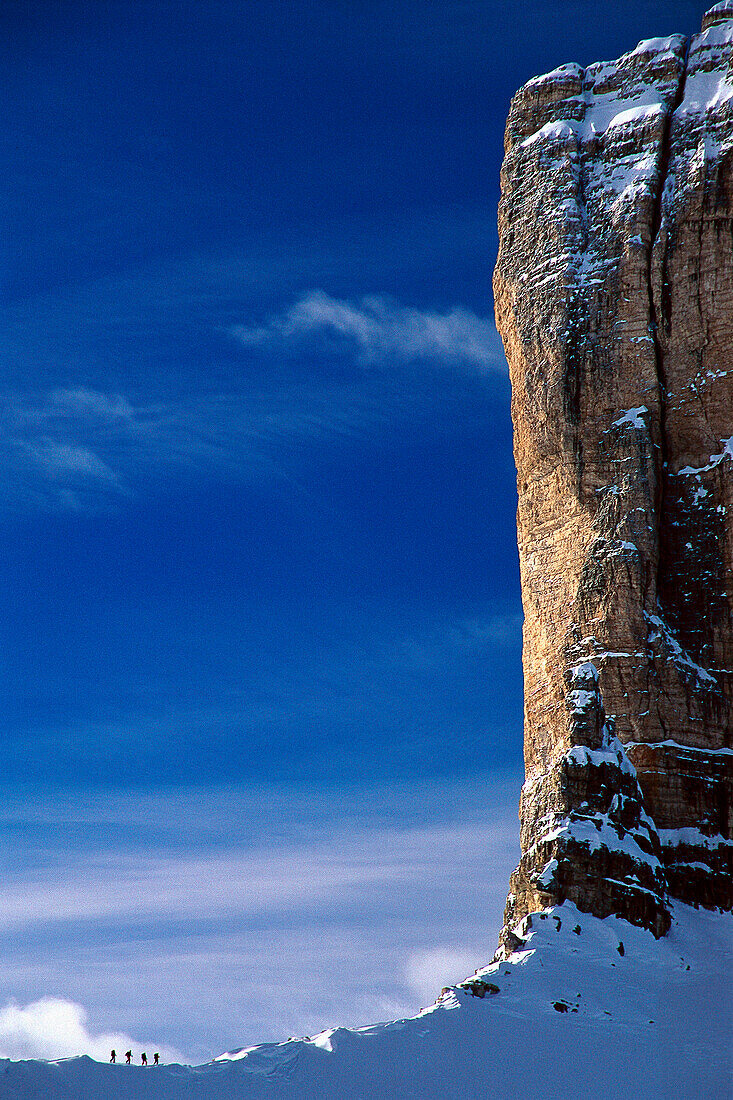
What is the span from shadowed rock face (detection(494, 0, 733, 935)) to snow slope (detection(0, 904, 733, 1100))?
4515mm

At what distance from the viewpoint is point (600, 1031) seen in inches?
1636

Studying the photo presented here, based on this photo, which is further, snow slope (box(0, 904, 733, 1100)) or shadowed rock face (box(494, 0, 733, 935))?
shadowed rock face (box(494, 0, 733, 935))

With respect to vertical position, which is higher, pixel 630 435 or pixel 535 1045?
pixel 630 435

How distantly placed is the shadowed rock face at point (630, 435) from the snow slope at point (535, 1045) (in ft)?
14.8

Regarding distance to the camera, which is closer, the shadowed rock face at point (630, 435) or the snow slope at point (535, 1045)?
the snow slope at point (535, 1045)

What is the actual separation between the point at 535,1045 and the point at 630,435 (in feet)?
94.3

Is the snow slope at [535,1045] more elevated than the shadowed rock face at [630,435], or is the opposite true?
the shadowed rock face at [630,435]

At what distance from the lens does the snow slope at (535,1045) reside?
34.9 m

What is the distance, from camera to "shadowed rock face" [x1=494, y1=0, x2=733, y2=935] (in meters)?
54.2

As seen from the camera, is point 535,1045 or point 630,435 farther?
point 630,435

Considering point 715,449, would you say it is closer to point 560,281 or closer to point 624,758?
point 560,281

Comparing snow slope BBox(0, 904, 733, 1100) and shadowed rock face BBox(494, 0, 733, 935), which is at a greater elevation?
shadowed rock face BBox(494, 0, 733, 935)

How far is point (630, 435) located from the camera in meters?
59.4

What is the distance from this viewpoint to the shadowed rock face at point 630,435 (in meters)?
54.2
